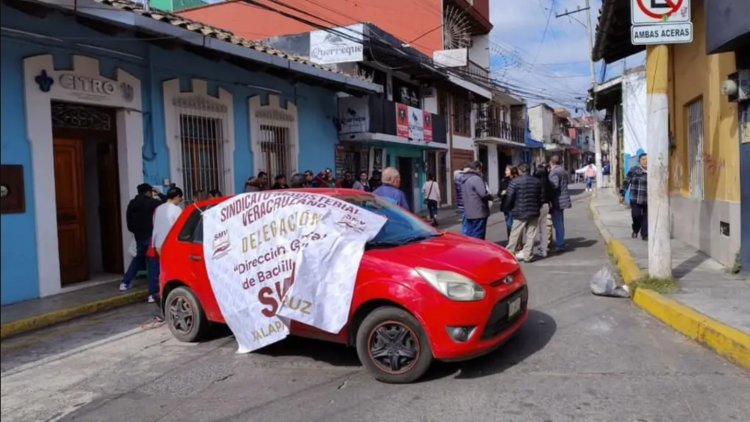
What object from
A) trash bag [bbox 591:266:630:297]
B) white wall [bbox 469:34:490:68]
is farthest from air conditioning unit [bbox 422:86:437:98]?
trash bag [bbox 591:266:630:297]

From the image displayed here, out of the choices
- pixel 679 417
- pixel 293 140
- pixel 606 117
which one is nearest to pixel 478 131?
pixel 606 117

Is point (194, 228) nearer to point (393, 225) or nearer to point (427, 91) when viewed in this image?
point (393, 225)

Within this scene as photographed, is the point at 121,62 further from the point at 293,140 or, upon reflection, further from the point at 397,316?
the point at 397,316

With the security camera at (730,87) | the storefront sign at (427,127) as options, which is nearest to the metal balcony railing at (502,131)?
the storefront sign at (427,127)

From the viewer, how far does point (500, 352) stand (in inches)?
210

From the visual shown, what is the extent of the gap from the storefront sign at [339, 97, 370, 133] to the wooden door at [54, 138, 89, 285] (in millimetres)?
8304

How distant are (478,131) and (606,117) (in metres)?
7.96

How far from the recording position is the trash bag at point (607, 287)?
730cm

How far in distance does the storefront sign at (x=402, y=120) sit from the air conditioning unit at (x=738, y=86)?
11.8 meters

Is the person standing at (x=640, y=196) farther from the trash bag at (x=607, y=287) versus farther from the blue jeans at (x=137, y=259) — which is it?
the blue jeans at (x=137, y=259)

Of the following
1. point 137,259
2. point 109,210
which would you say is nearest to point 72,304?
point 137,259

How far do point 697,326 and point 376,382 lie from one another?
119 inches

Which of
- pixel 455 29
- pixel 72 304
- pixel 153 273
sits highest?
pixel 455 29

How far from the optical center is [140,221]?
8477 mm
